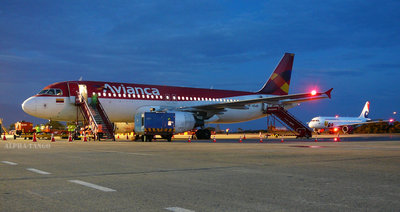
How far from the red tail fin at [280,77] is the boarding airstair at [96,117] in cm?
1743

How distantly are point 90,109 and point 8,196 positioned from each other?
2277 centimetres

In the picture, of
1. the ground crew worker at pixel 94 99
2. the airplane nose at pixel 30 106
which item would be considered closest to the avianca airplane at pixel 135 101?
the airplane nose at pixel 30 106

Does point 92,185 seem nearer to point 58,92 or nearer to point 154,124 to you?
point 154,124

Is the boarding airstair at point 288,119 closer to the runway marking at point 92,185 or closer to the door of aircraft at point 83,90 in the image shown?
the door of aircraft at point 83,90

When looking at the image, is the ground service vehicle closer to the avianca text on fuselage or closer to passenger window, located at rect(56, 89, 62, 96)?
the avianca text on fuselage

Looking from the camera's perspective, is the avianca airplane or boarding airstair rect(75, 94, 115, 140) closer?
boarding airstair rect(75, 94, 115, 140)

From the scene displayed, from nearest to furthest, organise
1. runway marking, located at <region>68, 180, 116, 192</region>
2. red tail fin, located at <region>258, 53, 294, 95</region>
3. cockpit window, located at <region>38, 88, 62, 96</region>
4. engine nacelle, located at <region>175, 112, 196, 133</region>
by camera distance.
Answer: runway marking, located at <region>68, 180, 116, 192</region>
engine nacelle, located at <region>175, 112, 196, 133</region>
cockpit window, located at <region>38, 88, 62, 96</region>
red tail fin, located at <region>258, 53, 294, 95</region>

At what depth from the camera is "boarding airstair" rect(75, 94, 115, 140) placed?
27016 millimetres

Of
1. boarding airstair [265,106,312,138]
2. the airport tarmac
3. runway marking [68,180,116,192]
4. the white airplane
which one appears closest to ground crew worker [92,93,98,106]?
boarding airstair [265,106,312,138]

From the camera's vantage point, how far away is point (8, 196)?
530 centimetres

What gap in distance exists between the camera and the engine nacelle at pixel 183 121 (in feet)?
89.6

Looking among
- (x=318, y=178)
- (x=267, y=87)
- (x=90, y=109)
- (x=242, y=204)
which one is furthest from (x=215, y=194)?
(x=267, y=87)

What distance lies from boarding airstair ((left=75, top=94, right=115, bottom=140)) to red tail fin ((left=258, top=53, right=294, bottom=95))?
57.2ft

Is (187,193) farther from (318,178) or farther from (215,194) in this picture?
(318,178)
